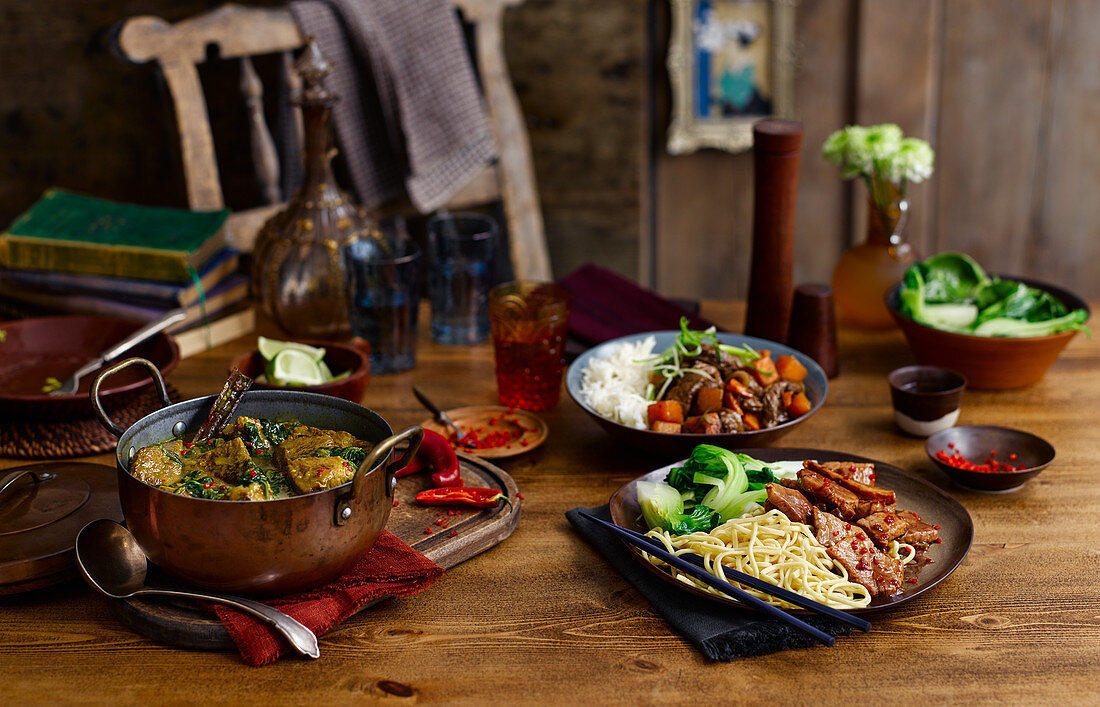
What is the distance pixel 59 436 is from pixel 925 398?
1.32 meters

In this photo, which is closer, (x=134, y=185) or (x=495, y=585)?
(x=495, y=585)

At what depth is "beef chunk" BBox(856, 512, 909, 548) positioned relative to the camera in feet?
3.79

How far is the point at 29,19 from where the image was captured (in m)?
2.80

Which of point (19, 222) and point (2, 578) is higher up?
point (19, 222)

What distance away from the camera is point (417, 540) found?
3.94 feet

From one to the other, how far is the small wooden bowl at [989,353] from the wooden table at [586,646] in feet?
1.17

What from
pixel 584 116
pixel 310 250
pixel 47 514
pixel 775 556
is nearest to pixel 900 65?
pixel 584 116

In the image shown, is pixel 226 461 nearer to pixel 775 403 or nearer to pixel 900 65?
pixel 775 403

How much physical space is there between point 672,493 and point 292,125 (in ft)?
5.79

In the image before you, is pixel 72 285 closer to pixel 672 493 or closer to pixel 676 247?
pixel 672 493

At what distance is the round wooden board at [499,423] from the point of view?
59.9 inches

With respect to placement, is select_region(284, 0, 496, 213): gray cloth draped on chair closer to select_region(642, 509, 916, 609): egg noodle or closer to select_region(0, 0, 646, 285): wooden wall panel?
select_region(0, 0, 646, 285): wooden wall panel

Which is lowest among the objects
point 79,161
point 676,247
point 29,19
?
point 676,247

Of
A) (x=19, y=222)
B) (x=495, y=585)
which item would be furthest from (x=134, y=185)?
(x=495, y=585)
